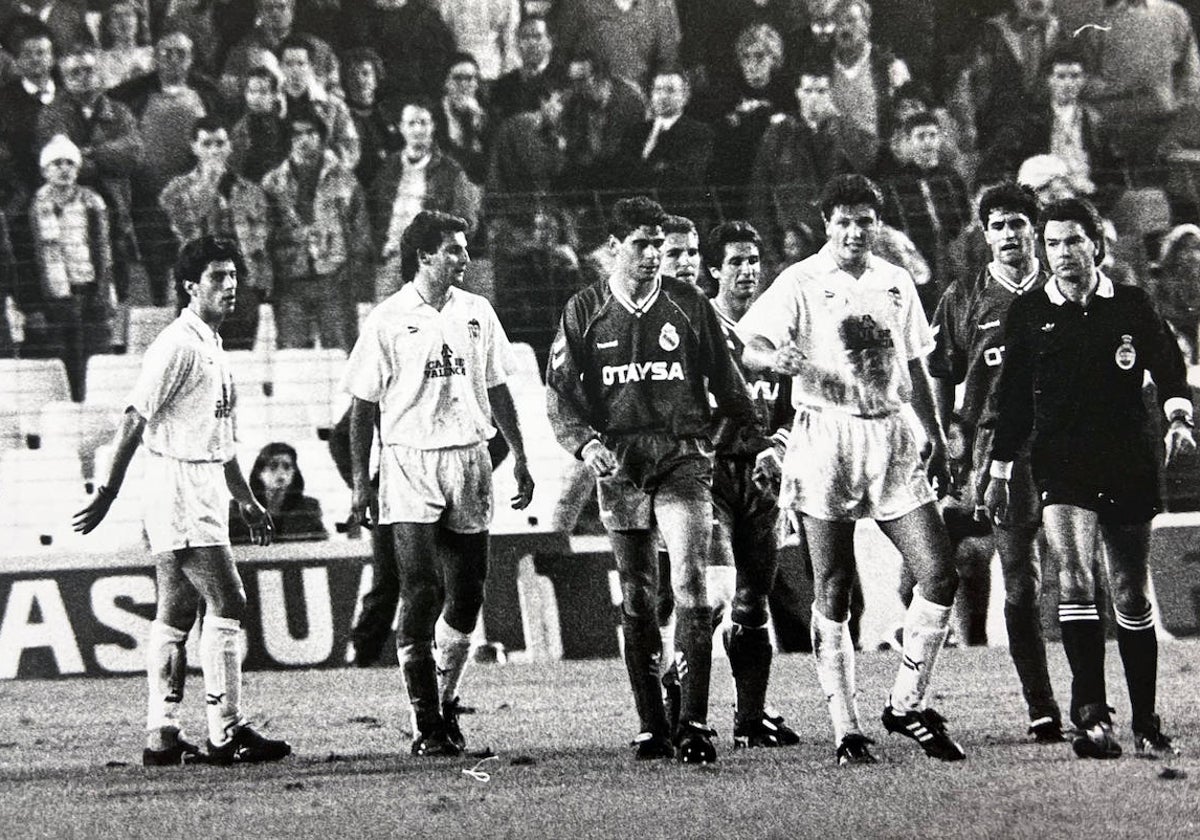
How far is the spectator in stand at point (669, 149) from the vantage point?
28.0 feet

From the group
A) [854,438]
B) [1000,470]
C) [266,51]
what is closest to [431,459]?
[854,438]

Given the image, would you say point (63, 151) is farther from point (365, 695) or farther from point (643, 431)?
point (643, 431)

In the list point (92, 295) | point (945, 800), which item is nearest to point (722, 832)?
point (945, 800)

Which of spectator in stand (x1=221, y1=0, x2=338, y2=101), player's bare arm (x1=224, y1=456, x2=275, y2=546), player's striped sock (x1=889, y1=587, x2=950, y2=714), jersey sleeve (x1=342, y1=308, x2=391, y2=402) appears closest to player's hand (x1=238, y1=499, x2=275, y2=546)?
player's bare arm (x1=224, y1=456, x2=275, y2=546)

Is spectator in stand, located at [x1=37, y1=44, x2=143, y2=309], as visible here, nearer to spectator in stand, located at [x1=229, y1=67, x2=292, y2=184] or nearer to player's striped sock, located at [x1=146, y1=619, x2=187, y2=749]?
spectator in stand, located at [x1=229, y1=67, x2=292, y2=184]

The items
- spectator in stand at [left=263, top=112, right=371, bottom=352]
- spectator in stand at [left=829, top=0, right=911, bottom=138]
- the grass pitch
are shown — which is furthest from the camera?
spectator in stand at [left=829, top=0, right=911, bottom=138]

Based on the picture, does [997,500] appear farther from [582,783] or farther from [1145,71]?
[1145,71]

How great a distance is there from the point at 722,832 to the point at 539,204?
5366 mm

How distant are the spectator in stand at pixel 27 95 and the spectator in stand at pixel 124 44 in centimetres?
29

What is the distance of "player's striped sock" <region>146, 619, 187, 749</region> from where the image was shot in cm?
500

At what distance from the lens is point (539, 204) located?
8594 millimetres

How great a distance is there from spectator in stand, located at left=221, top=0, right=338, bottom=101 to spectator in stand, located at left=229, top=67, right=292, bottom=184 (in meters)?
0.07

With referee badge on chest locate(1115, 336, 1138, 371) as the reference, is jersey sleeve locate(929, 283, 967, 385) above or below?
above

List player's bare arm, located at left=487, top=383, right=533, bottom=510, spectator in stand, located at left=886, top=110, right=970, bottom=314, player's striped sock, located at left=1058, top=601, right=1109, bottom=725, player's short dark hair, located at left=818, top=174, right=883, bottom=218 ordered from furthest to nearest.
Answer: spectator in stand, located at left=886, top=110, right=970, bottom=314 < player's bare arm, located at left=487, top=383, right=533, bottom=510 < player's short dark hair, located at left=818, top=174, right=883, bottom=218 < player's striped sock, located at left=1058, top=601, right=1109, bottom=725
